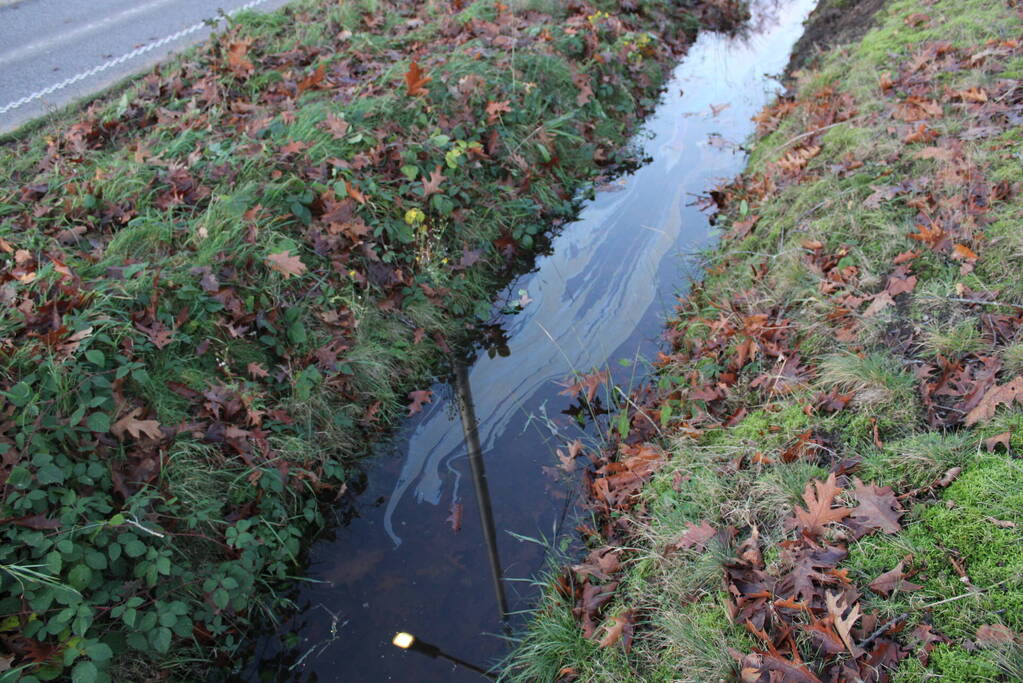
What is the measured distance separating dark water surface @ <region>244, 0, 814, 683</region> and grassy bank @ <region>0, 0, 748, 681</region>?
28 cm

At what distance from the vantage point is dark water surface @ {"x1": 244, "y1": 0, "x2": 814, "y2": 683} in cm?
336

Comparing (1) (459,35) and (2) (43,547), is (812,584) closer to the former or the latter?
(2) (43,547)

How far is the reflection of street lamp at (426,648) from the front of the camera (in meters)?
3.21

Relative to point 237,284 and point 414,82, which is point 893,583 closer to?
point 237,284

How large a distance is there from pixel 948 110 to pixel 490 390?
13.0 feet

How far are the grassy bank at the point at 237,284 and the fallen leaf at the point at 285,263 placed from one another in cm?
1

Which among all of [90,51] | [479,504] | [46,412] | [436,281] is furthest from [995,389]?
[90,51]

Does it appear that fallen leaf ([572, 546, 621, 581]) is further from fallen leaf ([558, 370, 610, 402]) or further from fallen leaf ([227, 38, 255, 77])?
fallen leaf ([227, 38, 255, 77])

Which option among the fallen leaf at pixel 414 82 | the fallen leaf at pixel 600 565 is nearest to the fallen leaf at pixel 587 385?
the fallen leaf at pixel 600 565

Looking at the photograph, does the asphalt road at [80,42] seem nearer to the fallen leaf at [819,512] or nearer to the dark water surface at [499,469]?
the dark water surface at [499,469]

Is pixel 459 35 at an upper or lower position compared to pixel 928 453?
upper

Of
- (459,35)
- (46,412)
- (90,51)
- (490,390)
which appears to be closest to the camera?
(46,412)

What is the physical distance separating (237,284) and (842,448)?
138 inches

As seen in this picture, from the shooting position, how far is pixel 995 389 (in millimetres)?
2883
